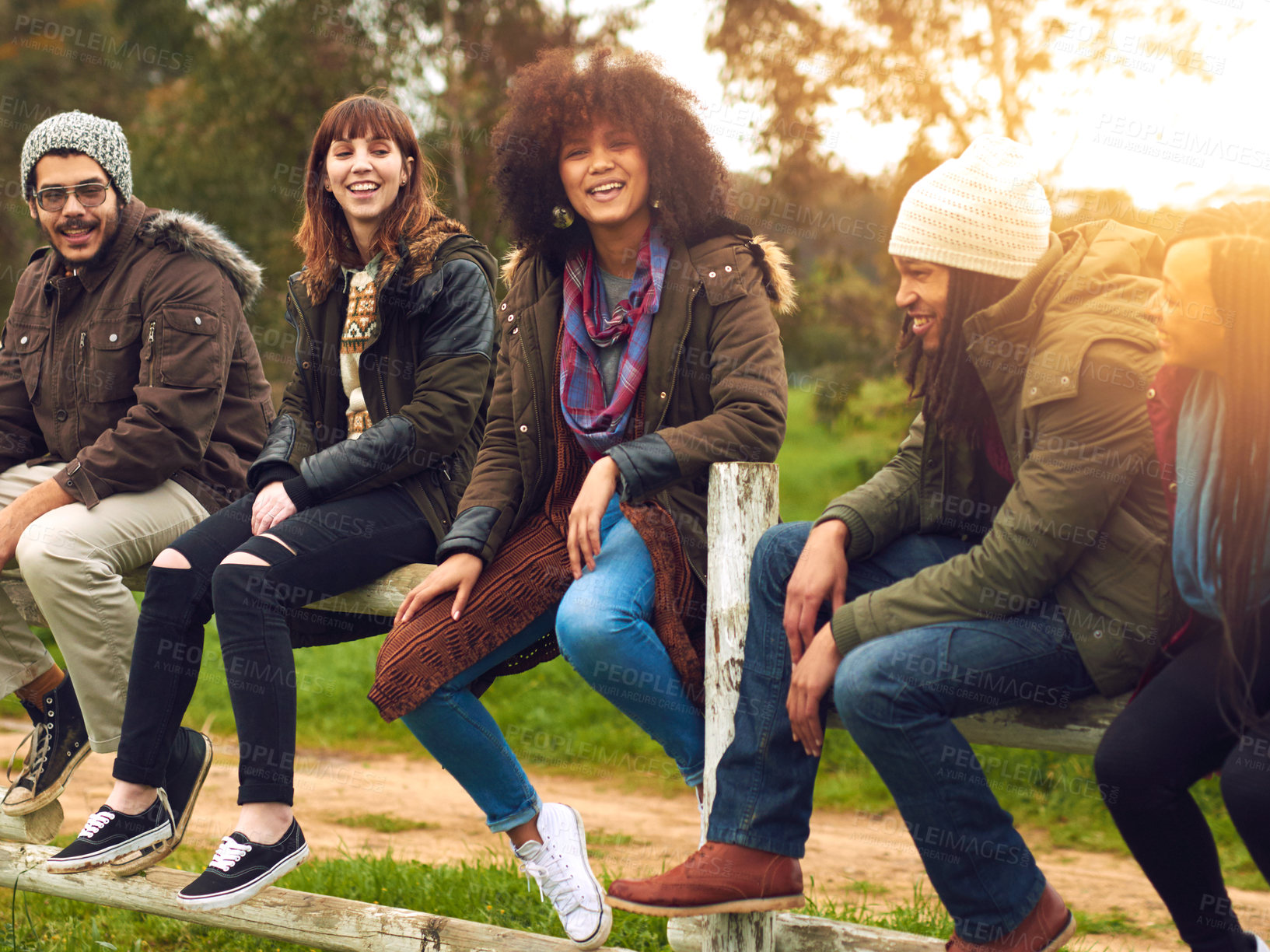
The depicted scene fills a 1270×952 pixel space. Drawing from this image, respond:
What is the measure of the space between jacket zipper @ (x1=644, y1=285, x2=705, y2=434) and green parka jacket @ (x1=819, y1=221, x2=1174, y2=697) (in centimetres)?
72

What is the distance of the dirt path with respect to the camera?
4680mm

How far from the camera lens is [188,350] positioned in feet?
11.4

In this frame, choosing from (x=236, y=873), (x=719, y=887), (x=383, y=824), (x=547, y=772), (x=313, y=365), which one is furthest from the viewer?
(x=547, y=772)

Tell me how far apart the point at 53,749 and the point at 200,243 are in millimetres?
1614

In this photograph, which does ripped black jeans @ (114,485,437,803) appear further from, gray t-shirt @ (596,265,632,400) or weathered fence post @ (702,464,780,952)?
weathered fence post @ (702,464,780,952)

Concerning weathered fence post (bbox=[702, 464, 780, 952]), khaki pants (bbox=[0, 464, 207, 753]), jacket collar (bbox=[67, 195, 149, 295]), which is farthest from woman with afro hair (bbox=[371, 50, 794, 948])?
jacket collar (bbox=[67, 195, 149, 295])

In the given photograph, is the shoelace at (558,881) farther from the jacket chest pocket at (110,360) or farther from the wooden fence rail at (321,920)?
the jacket chest pocket at (110,360)

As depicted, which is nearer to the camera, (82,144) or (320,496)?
(320,496)

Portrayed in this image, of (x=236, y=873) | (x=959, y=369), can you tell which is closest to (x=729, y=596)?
(x=959, y=369)

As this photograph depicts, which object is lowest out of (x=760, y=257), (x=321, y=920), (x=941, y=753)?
(x=321, y=920)

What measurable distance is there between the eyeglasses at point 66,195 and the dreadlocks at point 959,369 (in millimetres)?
2523

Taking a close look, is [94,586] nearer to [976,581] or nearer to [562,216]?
[562,216]

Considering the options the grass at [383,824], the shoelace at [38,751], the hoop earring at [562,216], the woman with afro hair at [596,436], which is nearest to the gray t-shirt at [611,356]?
the woman with afro hair at [596,436]

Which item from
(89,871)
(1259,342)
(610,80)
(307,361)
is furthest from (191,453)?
(1259,342)
